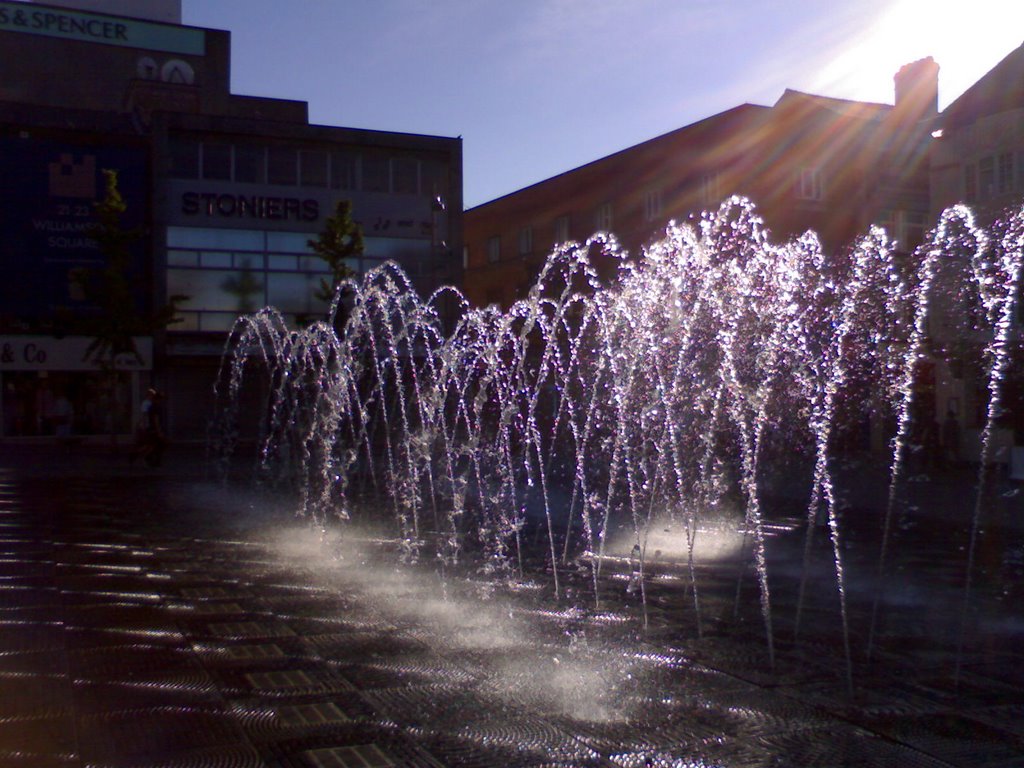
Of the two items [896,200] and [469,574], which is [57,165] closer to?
[896,200]

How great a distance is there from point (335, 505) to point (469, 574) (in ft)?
20.5

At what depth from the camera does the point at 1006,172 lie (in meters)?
24.3

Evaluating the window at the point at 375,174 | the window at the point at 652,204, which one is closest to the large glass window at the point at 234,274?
the window at the point at 375,174

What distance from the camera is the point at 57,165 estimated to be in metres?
33.6

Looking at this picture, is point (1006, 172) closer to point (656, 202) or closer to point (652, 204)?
point (656, 202)

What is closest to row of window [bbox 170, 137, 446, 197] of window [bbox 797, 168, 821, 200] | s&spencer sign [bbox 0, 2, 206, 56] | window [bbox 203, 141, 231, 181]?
window [bbox 203, 141, 231, 181]

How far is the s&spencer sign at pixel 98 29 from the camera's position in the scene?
44344mm

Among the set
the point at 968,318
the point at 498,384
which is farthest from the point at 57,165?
the point at 968,318

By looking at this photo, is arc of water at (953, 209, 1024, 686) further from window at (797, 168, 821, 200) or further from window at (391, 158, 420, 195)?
window at (391, 158, 420, 195)

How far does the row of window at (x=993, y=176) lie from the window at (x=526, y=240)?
2074 centimetres

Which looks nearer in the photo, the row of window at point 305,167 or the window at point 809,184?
the window at point 809,184

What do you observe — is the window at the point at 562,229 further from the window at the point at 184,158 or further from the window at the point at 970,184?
the window at the point at 970,184

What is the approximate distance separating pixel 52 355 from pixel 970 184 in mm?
26474

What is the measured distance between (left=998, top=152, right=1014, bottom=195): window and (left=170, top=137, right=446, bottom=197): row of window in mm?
19185
